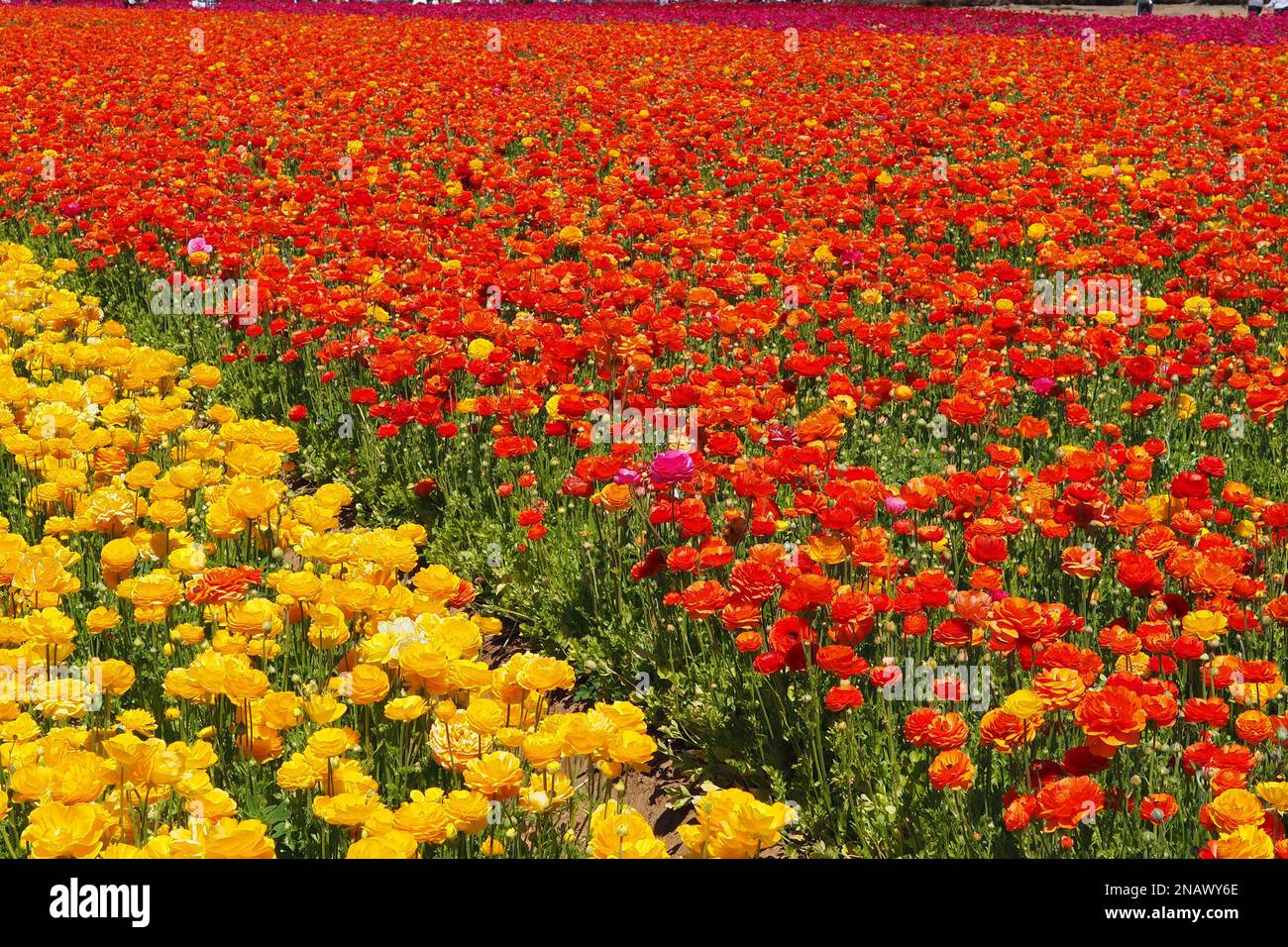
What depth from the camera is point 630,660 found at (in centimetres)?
456

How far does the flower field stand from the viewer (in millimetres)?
3045

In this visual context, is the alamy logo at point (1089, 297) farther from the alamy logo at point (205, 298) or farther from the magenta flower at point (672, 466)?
the alamy logo at point (205, 298)

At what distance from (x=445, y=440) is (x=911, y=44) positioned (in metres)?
15.2

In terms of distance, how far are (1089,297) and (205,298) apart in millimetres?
5273

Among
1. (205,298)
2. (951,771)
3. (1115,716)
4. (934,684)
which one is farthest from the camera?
(205,298)

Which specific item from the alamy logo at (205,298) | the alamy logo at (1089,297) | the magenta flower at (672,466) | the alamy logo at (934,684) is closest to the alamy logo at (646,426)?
the magenta flower at (672,466)

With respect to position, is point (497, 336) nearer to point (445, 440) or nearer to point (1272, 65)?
point (445, 440)

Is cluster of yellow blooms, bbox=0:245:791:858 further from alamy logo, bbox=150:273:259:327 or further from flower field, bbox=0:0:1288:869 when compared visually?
alamy logo, bbox=150:273:259:327

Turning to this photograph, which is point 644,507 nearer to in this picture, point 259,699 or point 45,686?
point 259,699

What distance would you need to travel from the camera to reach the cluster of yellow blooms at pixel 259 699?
8.70 ft

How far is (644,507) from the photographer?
4.84 m
